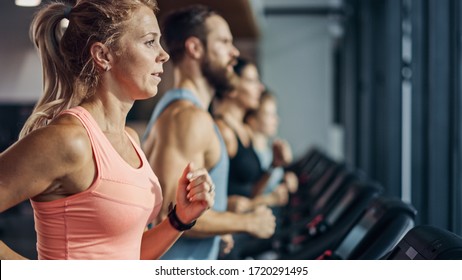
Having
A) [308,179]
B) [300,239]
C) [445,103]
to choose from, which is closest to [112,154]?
[300,239]

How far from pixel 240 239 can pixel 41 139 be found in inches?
59.0

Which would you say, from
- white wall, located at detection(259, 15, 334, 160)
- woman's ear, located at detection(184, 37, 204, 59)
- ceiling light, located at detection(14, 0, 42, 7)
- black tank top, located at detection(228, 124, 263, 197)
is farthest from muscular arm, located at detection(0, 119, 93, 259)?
white wall, located at detection(259, 15, 334, 160)

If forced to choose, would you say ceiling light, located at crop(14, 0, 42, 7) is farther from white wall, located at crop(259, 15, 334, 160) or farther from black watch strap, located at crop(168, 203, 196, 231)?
white wall, located at crop(259, 15, 334, 160)

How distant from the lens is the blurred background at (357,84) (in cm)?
205

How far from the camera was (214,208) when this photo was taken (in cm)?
258

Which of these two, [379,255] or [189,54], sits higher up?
[189,54]

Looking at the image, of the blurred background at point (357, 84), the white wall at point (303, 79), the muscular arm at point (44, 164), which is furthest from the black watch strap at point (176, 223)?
the white wall at point (303, 79)

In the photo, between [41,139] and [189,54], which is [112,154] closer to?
[41,139]

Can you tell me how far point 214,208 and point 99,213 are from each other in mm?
834

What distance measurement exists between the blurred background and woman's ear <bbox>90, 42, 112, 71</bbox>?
17 centimetres

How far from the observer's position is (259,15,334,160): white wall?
8.32 meters

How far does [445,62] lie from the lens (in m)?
4.12

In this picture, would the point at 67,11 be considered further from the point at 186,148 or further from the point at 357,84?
the point at 357,84

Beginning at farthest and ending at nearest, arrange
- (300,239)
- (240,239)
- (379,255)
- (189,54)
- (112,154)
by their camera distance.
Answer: (300,239), (240,239), (189,54), (379,255), (112,154)
